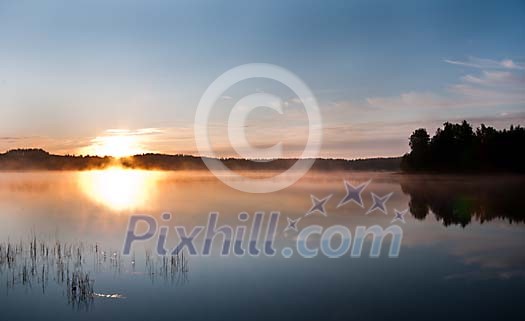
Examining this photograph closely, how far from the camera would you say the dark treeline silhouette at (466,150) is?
53812 mm

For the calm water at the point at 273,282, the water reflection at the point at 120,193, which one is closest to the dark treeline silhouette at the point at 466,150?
the water reflection at the point at 120,193

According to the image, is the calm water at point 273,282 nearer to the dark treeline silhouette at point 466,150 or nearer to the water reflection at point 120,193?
the water reflection at point 120,193

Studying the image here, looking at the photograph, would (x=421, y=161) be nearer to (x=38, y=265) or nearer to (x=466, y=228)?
(x=466, y=228)

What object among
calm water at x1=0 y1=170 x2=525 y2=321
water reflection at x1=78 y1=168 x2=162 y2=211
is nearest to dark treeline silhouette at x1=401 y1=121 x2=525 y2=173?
water reflection at x1=78 y1=168 x2=162 y2=211

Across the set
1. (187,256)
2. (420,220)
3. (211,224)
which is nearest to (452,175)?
(420,220)

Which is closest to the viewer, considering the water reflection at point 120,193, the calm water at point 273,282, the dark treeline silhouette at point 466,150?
the calm water at point 273,282

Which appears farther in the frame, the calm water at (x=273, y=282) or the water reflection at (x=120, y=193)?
the water reflection at (x=120, y=193)

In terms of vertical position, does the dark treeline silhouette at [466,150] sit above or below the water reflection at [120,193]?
above

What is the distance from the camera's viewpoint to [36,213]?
22547 millimetres

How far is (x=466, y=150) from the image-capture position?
58.2 m

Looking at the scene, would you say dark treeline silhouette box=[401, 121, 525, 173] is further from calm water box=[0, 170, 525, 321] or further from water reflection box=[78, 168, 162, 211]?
calm water box=[0, 170, 525, 321]

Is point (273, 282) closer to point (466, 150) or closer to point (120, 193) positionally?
point (120, 193)

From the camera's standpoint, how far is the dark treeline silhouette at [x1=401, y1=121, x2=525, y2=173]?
2119 inches

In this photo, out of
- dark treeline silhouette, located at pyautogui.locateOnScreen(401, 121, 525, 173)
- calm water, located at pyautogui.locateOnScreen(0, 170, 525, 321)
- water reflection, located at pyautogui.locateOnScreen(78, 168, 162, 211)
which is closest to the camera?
calm water, located at pyautogui.locateOnScreen(0, 170, 525, 321)
